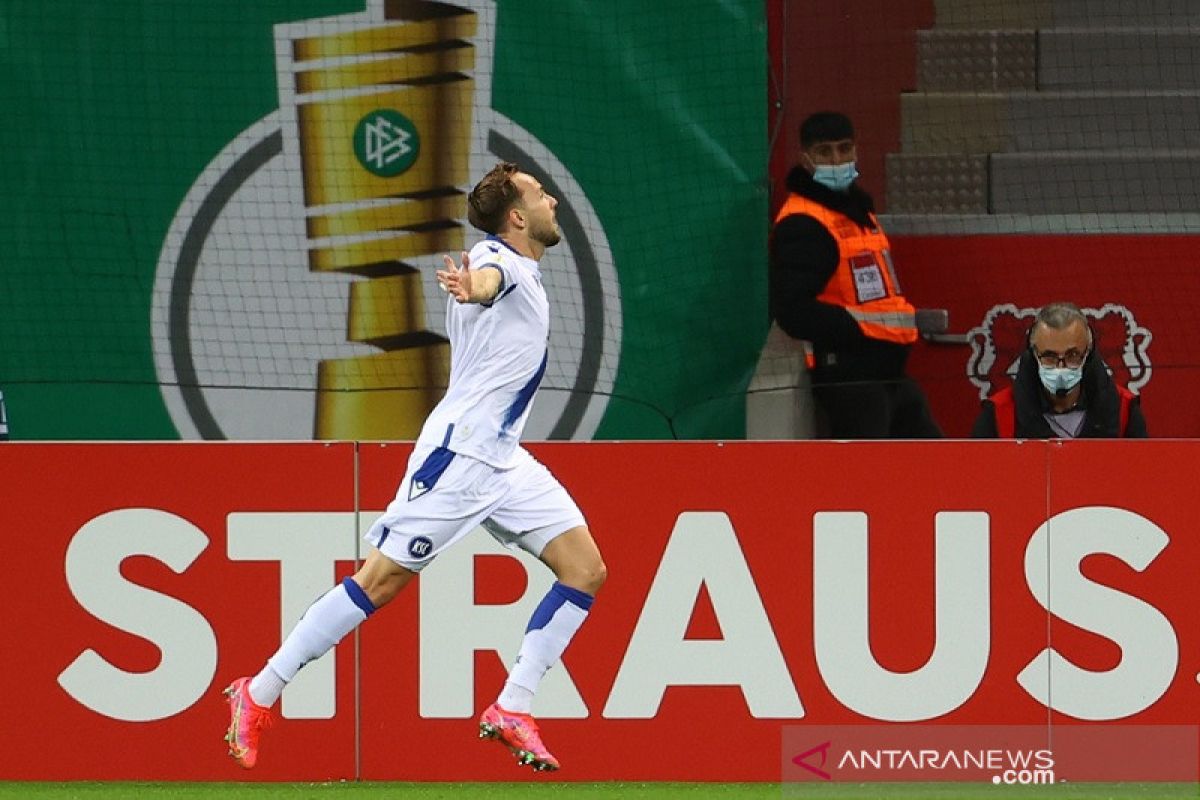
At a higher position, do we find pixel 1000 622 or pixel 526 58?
pixel 526 58

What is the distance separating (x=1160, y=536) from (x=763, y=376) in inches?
68.6

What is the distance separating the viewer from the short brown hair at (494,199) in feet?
19.2

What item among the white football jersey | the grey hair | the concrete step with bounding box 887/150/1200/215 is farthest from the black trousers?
the white football jersey

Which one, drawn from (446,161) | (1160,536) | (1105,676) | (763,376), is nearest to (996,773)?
(1105,676)

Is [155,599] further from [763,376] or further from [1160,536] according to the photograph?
→ [1160,536]

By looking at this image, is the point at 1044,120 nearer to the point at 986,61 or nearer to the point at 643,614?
the point at 986,61

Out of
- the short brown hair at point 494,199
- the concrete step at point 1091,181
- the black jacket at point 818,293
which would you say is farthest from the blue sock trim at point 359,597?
the concrete step at point 1091,181

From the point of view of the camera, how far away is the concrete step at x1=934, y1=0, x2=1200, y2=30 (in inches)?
349

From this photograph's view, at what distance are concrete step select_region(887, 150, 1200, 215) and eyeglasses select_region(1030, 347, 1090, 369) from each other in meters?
1.84

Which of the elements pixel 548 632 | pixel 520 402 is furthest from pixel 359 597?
pixel 520 402

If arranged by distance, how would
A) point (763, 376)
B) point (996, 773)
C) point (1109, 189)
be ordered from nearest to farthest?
1. point (996, 773)
2. point (763, 376)
3. point (1109, 189)

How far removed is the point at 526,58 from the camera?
8062 millimetres

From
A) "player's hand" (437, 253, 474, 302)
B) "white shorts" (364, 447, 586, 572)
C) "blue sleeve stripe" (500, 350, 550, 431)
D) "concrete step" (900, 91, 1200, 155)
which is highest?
"concrete step" (900, 91, 1200, 155)

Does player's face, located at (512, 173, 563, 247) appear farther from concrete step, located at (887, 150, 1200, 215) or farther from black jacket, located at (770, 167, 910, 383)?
concrete step, located at (887, 150, 1200, 215)
